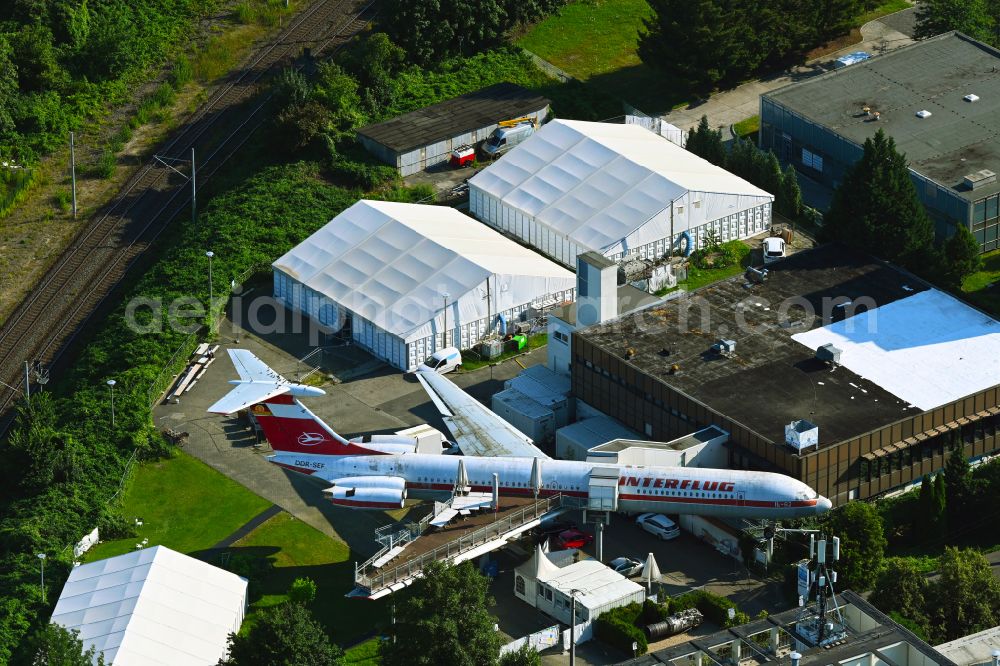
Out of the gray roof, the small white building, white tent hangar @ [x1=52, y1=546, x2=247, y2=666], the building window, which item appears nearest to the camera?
white tent hangar @ [x1=52, y1=546, x2=247, y2=666]

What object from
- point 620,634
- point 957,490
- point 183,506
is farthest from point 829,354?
point 183,506

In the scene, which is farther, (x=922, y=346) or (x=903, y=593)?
(x=922, y=346)

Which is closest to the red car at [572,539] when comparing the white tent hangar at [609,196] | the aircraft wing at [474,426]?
the aircraft wing at [474,426]

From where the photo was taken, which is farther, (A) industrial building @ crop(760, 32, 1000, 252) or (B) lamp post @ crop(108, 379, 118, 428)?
(A) industrial building @ crop(760, 32, 1000, 252)

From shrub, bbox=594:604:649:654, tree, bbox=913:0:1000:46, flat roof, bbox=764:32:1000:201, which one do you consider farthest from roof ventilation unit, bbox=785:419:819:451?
tree, bbox=913:0:1000:46

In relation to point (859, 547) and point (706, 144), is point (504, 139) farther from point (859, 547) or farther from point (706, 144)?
point (859, 547)

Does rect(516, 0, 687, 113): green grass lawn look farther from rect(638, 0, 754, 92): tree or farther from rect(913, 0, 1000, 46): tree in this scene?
rect(913, 0, 1000, 46): tree
